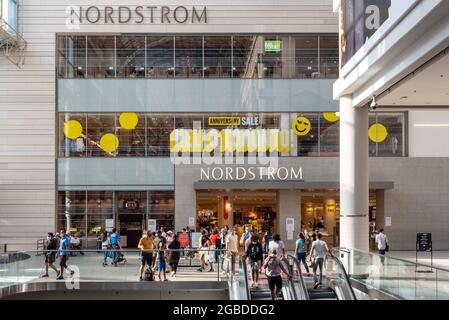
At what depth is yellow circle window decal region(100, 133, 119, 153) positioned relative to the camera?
1137 inches

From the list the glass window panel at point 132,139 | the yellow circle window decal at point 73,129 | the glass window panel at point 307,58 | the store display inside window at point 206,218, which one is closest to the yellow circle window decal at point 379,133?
the glass window panel at point 307,58

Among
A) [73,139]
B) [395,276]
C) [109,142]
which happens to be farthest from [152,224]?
[395,276]

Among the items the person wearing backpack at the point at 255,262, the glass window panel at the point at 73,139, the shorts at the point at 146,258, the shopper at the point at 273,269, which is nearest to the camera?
the shopper at the point at 273,269

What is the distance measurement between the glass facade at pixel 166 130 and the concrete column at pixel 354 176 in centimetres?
956

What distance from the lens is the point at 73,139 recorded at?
29078mm

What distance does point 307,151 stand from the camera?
28.6 meters

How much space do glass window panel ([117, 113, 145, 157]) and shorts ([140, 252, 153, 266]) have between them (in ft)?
41.8

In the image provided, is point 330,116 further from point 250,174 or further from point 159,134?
point 159,134

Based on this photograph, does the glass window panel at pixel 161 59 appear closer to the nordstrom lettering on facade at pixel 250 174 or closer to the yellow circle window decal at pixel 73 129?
the yellow circle window decal at pixel 73 129

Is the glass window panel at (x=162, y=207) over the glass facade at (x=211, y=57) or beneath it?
beneath

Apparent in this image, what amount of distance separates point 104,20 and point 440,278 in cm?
2286

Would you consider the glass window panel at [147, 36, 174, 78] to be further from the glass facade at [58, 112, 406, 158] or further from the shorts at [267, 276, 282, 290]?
the shorts at [267, 276, 282, 290]

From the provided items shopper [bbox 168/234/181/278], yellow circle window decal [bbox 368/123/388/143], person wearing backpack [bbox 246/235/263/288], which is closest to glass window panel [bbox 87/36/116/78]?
yellow circle window decal [bbox 368/123/388/143]

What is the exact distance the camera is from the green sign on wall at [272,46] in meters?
29.0
